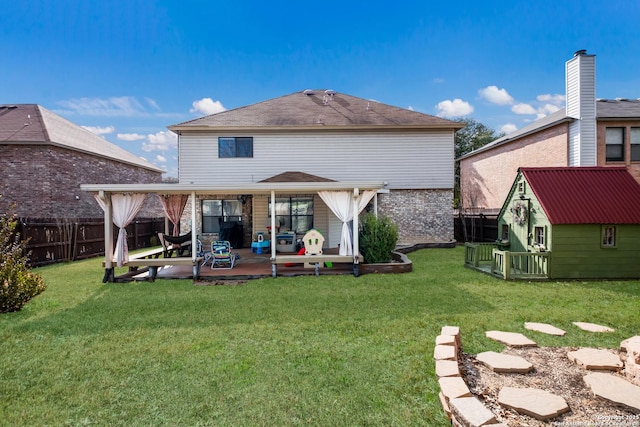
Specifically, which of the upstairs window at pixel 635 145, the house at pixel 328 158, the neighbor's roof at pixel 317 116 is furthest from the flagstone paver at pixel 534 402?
the upstairs window at pixel 635 145

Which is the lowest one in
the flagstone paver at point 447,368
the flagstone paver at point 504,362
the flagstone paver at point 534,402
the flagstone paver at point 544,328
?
the flagstone paver at point 544,328

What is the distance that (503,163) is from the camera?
806 inches

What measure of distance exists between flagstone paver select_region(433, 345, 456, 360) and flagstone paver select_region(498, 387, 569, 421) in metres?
0.53

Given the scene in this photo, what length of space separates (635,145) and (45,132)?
2685 cm

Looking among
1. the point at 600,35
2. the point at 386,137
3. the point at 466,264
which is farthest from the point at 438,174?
the point at 600,35

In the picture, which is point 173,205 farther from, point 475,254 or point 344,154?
point 475,254

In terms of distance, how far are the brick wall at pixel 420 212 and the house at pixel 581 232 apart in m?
6.92

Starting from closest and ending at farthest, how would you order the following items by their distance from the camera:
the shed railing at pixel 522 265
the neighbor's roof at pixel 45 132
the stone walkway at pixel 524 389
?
the stone walkway at pixel 524 389 < the shed railing at pixel 522 265 < the neighbor's roof at pixel 45 132

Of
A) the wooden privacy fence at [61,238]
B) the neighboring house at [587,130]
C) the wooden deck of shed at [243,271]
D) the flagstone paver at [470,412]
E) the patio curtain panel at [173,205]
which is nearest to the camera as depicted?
the flagstone paver at [470,412]

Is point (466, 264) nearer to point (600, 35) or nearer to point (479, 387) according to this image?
point (479, 387)

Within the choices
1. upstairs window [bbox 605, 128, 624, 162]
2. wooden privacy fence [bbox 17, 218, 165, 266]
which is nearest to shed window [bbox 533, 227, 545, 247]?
upstairs window [bbox 605, 128, 624, 162]

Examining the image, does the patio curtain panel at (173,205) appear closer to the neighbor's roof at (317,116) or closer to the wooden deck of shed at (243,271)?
the wooden deck of shed at (243,271)

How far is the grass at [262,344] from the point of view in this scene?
2895 mm

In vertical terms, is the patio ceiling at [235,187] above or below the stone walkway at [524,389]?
above
